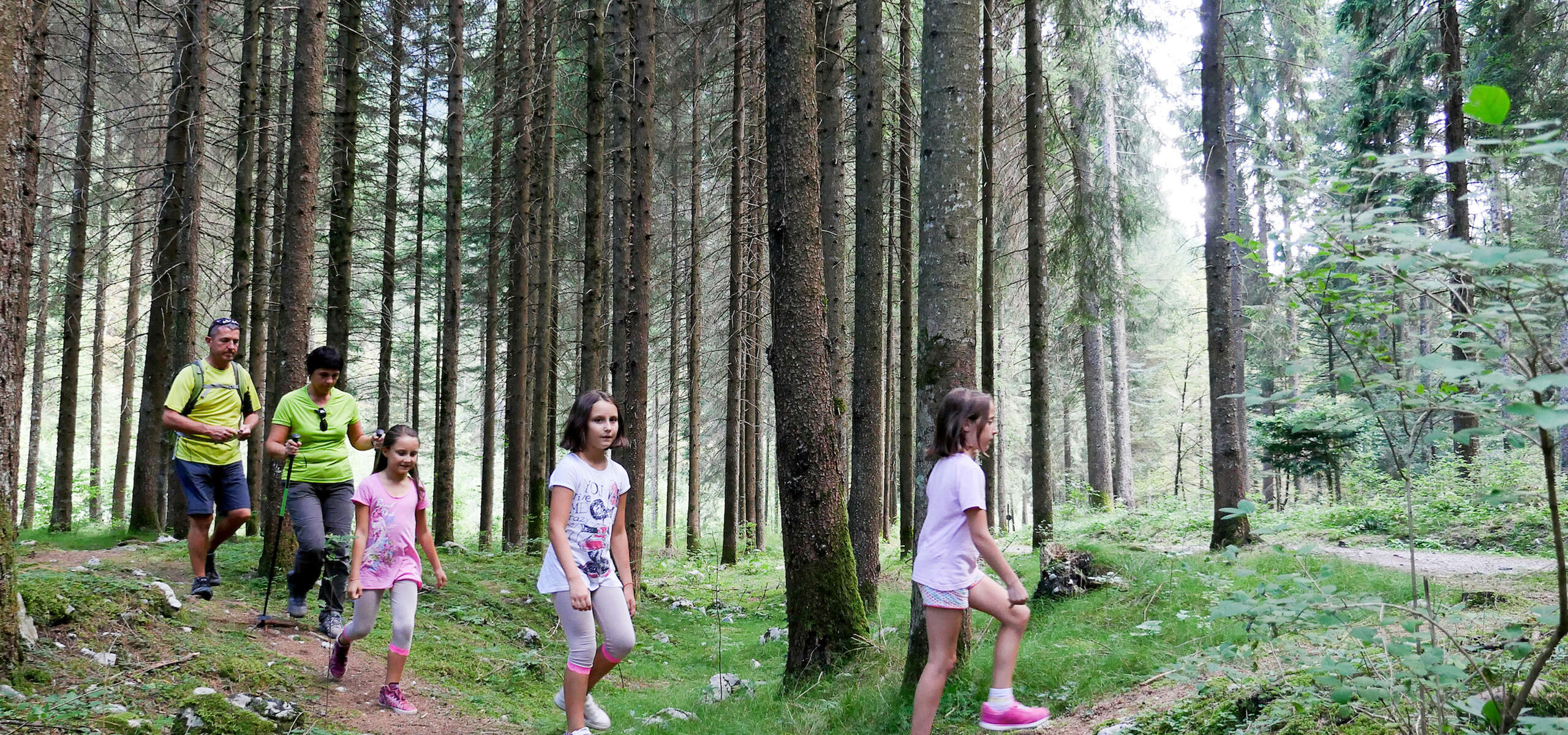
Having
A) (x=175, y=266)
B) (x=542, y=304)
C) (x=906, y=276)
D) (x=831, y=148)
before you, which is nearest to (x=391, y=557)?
(x=175, y=266)

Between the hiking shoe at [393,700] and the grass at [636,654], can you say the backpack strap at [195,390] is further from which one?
the hiking shoe at [393,700]

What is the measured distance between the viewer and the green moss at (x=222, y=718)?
4582 mm

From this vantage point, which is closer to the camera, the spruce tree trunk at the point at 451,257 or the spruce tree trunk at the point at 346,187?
the spruce tree trunk at the point at 346,187

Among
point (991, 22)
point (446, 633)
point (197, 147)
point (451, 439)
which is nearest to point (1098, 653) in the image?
point (446, 633)

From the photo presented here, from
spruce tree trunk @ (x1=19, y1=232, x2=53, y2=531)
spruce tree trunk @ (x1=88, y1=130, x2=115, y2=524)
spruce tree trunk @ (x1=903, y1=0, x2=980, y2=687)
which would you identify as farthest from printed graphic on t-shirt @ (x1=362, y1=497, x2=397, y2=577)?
spruce tree trunk @ (x1=19, y1=232, x2=53, y2=531)

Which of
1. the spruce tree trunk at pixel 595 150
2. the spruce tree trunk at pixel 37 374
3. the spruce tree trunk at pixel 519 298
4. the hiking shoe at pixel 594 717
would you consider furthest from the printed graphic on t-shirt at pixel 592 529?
the spruce tree trunk at pixel 37 374

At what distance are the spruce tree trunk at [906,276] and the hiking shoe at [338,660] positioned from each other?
793cm

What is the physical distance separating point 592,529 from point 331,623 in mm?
3259

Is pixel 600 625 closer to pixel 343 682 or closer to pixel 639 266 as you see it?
pixel 343 682

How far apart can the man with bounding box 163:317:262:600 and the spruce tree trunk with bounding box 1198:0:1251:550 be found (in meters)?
9.58

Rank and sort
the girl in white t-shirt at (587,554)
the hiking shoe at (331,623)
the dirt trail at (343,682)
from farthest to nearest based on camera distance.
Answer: the hiking shoe at (331,623), the dirt trail at (343,682), the girl in white t-shirt at (587,554)

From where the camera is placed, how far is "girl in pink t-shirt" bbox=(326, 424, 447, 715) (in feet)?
18.8

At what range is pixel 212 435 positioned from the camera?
6812mm

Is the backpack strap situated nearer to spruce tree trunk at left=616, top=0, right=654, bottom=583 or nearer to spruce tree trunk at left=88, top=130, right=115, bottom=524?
spruce tree trunk at left=616, top=0, right=654, bottom=583
